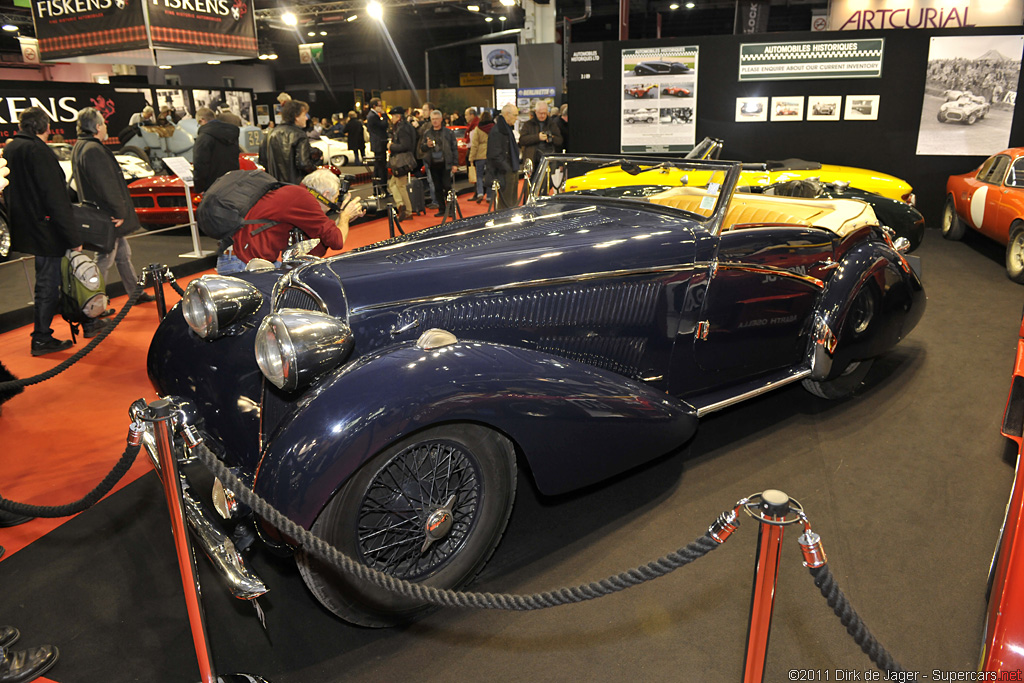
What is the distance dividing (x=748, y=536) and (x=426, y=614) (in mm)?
1325

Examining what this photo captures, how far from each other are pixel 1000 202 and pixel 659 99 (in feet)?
17.2

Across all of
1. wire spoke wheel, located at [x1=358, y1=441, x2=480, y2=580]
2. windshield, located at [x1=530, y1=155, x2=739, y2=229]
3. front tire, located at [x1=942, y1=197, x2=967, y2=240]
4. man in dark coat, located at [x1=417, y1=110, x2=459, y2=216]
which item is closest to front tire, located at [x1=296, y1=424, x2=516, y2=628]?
wire spoke wheel, located at [x1=358, y1=441, x2=480, y2=580]

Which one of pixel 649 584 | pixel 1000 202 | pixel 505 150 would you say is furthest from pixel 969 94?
pixel 649 584

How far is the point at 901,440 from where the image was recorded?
11.2 ft

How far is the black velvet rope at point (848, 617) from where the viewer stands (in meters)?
1.37

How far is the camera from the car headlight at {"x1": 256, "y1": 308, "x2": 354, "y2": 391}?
2.05m

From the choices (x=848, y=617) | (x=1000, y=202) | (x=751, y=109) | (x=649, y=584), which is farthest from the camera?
(x=751, y=109)

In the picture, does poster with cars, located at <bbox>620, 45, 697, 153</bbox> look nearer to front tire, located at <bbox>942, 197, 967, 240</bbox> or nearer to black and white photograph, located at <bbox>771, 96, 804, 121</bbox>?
black and white photograph, located at <bbox>771, 96, 804, 121</bbox>

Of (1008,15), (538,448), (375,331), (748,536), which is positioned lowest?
(748,536)

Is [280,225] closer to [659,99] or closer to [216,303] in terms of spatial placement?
[216,303]

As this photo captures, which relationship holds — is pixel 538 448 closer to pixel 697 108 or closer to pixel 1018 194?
pixel 1018 194

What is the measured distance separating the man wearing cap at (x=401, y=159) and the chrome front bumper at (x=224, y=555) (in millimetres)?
7988

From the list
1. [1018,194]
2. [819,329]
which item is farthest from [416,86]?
[819,329]

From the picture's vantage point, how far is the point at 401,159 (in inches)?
379
